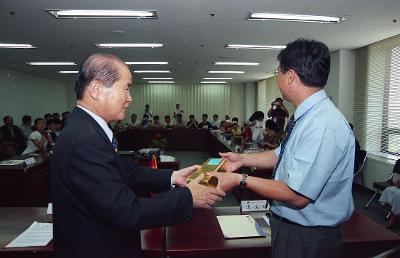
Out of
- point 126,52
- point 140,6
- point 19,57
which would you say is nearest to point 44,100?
point 19,57

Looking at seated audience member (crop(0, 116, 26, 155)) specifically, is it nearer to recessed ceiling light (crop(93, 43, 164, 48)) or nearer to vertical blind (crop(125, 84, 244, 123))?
recessed ceiling light (crop(93, 43, 164, 48))

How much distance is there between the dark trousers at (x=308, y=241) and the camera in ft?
4.44

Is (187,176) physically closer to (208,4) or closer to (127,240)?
(127,240)

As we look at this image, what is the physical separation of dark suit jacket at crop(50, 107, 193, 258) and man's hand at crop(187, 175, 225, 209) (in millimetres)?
65

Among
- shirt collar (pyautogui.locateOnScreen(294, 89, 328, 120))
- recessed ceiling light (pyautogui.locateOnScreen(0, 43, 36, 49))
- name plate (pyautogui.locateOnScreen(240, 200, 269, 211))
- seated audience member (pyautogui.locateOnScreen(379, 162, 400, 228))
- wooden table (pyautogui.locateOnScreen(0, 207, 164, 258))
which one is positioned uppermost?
recessed ceiling light (pyautogui.locateOnScreen(0, 43, 36, 49))

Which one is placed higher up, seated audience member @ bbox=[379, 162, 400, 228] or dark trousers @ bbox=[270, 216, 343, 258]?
dark trousers @ bbox=[270, 216, 343, 258]

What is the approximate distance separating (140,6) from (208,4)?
881 mm

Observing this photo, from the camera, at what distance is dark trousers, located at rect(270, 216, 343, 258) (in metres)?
1.35

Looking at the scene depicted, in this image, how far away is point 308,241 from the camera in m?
1.35

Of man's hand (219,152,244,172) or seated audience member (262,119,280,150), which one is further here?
seated audience member (262,119,280,150)

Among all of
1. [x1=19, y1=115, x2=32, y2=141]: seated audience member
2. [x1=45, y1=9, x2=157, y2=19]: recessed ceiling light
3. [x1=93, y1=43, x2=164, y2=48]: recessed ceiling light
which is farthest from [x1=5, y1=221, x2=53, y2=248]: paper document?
[x1=19, y1=115, x2=32, y2=141]: seated audience member

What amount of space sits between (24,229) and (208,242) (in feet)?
3.75

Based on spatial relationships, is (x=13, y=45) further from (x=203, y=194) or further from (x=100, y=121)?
(x=203, y=194)

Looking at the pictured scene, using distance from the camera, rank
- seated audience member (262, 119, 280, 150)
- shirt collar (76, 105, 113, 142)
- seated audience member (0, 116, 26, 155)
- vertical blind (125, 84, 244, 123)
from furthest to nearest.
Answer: vertical blind (125, 84, 244, 123)
seated audience member (0, 116, 26, 155)
seated audience member (262, 119, 280, 150)
shirt collar (76, 105, 113, 142)
